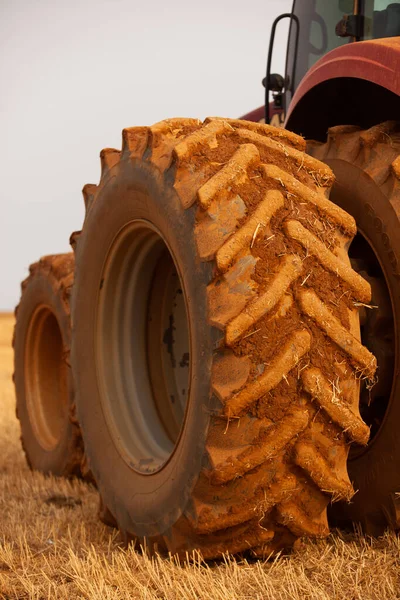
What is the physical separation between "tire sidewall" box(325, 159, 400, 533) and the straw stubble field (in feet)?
0.36

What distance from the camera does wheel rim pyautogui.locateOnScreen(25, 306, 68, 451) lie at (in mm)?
4910

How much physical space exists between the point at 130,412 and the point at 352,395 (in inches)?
47.3

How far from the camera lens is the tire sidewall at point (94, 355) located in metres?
2.24

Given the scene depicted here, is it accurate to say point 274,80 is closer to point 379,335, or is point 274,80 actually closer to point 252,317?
point 379,335

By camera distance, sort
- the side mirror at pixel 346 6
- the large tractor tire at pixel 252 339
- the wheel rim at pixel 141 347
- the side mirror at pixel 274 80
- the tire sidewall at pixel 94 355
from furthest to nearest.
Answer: the side mirror at pixel 274 80 < the side mirror at pixel 346 6 < the wheel rim at pixel 141 347 < the tire sidewall at pixel 94 355 < the large tractor tire at pixel 252 339

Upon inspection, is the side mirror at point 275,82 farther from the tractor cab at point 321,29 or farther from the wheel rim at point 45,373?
the wheel rim at point 45,373

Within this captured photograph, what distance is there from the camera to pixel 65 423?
14.1 feet

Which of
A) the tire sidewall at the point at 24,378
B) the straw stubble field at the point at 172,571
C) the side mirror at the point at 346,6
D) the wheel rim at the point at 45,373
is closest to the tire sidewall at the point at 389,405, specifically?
the straw stubble field at the point at 172,571

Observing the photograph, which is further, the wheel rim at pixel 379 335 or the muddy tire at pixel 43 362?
the muddy tire at pixel 43 362

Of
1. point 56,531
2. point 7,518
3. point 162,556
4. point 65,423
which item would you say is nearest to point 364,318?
point 162,556

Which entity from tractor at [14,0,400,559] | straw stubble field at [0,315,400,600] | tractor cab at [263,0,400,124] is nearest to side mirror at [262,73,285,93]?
tractor cab at [263,0,400,124]

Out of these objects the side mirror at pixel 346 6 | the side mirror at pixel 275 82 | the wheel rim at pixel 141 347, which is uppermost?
the side mirror at pixel 346 6

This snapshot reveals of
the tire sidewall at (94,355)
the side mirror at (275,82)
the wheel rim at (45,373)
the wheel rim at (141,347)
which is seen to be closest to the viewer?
the tire sidewall at (94,355)

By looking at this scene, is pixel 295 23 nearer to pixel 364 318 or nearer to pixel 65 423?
pixel 364 318
